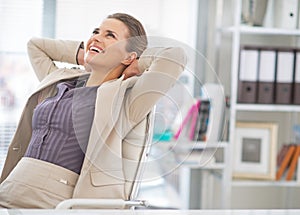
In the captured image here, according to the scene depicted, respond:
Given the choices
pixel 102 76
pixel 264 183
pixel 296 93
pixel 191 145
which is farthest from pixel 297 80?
pixel 102 76

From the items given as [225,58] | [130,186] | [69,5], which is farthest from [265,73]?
[130,186]

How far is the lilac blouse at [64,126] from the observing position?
2.90 feet

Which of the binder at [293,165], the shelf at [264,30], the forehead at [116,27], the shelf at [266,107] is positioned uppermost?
the shelf at [264,30]

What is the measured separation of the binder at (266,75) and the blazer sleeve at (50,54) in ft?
5.83

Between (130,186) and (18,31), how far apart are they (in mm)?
1713

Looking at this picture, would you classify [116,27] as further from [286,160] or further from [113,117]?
[286,160]

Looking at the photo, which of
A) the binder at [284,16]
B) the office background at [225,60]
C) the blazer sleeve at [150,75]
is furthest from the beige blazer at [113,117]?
the binder at [284,16]

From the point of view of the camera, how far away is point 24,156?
0.90 metres

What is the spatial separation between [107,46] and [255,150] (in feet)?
6.26

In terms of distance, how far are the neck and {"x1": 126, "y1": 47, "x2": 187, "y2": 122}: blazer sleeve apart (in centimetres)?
3

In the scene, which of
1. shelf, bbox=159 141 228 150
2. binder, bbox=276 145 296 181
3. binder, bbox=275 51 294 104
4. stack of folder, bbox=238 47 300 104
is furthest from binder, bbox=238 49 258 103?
shelf, bbox=159 141 228 150

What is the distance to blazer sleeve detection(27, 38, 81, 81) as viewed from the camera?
0.92 meters

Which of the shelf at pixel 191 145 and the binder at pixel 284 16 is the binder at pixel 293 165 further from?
the shelf at pixel 191 145

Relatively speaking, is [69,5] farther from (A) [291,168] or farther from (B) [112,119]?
(B) [112,119]
